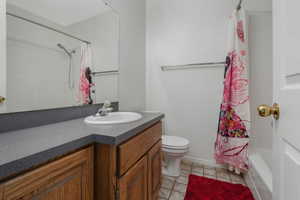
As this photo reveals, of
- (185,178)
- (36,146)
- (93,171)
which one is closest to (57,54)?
(36,146)

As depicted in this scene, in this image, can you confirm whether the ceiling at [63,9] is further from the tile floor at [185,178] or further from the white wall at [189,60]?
the tile floor at [185,178]

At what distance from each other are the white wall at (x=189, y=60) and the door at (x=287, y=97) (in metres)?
1.28

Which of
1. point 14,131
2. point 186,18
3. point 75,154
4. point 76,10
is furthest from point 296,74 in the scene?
point 186,18

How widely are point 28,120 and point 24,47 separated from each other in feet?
1.37

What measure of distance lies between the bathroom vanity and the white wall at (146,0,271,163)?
3.61 feet

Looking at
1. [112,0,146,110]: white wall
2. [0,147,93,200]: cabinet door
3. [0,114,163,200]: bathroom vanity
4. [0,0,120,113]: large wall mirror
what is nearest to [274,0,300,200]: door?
[0,114,163,200]: bathroom vanity

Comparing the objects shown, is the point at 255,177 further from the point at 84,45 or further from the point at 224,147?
the point at 84,45

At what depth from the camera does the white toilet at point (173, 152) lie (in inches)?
58.6

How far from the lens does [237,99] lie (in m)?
1.54

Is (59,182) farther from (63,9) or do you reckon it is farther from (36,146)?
(63,9)

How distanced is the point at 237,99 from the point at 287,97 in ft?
3.73

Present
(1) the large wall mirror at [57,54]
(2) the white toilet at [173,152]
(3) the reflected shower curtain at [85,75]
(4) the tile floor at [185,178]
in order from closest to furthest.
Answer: (1) the large wall mirror at [57,54] < (3) the reflected shower curtain at [85,75] < (4) the tile floor at [185,178] < (2) the white toilet at [173,152]

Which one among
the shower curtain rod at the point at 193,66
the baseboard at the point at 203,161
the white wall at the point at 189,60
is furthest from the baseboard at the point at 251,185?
the shower curtain rod at the point at 193,66

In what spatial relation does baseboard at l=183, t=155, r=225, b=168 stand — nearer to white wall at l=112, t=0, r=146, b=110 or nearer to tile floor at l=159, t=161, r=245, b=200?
tile floor at l=159, t=161, r=245, b=200
